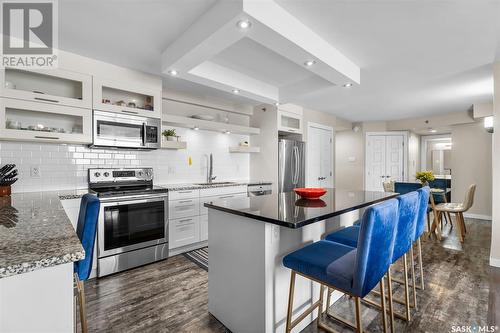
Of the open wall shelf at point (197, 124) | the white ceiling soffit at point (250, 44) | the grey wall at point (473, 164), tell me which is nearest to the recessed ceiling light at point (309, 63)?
the white ceiling soffit at point (250, 44)

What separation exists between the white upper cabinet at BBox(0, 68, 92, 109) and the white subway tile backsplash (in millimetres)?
577

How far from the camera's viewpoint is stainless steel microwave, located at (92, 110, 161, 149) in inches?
113

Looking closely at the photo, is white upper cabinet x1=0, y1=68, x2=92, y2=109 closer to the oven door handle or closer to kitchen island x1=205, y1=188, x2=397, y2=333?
the oven door handle

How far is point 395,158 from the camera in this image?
668cm

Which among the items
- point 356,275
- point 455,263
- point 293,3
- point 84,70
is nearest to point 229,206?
point 356,275

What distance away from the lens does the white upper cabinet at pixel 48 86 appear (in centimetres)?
245

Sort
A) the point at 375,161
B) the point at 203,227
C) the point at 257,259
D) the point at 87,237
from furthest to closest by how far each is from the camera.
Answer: the point at 375,161, the point at 203,227, the point at 257,259, the point at 87,237

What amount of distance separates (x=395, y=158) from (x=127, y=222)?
6.70 metres

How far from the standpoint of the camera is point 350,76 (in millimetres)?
2865

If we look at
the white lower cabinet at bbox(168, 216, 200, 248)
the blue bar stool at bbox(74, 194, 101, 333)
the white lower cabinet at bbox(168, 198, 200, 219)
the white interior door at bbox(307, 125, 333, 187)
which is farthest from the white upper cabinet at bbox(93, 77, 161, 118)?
the white interior door at bbox(307, 125, 333, 187)

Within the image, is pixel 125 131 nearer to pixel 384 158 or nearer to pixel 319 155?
pixel 319 155

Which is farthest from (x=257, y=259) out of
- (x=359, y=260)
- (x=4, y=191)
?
(x=4, y=191)

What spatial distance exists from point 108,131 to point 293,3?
244cm

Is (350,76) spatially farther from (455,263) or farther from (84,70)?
(84,70)
